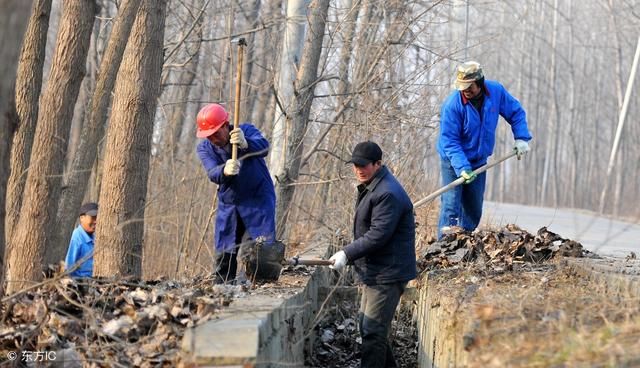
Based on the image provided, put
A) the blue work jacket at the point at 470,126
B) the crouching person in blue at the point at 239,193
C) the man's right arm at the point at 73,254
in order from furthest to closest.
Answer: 1. the blue work jacket at the point at 470,126
2. the man's right arm at the point at 73,254
3. the crouching person in blue at the point at 239,193

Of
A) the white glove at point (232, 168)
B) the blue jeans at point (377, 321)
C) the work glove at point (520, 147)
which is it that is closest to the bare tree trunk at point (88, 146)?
the white glove at point (232, 168)

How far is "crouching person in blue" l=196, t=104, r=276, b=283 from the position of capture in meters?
9.20

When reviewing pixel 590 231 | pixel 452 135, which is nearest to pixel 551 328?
pixel 452 135

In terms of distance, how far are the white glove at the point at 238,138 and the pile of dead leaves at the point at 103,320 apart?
2.33 metres

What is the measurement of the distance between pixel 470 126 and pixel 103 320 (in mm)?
5720

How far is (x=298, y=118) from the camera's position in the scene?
41.9 feet

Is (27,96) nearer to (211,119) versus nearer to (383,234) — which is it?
(211,119)

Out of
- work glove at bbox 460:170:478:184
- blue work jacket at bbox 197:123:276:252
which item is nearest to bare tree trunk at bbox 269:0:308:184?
work glove at bbox 460:170:478:184

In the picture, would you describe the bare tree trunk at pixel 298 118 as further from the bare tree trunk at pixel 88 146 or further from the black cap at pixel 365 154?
the black cap at pixel 365 154

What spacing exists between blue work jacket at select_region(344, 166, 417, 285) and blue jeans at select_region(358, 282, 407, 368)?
78mm

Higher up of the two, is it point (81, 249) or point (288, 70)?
point (288, 70)

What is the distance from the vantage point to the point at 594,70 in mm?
59812

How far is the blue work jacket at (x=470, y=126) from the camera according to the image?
36.1 ft

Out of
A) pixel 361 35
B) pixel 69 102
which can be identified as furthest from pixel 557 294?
pixel 361 35
